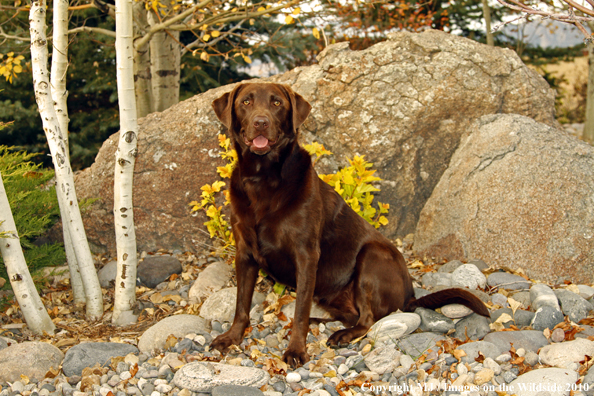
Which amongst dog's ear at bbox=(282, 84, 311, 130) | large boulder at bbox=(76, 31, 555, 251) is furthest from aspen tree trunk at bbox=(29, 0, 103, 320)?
dog's ear at bbox=(282, 84, 311, 130)

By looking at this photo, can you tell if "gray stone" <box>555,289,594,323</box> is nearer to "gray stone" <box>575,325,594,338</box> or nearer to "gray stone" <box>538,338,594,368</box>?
"gray stone" <box>575,325,594,338</box>

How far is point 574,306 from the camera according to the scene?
3.37 meters

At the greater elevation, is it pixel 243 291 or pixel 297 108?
pixel 297 108

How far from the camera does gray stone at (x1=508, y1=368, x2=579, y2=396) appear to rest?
96.7 inches

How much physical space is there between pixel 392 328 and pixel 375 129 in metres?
2.56

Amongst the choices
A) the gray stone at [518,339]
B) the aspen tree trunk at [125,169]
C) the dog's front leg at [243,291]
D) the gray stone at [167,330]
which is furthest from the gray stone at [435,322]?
the aspen tree trunk at [125,169]

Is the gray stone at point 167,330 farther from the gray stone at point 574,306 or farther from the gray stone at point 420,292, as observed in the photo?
the gray stone at point 574,306

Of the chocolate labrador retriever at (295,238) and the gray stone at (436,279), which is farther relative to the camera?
the gray stone at (436,279)

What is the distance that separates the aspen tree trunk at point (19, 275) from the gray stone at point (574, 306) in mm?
3751

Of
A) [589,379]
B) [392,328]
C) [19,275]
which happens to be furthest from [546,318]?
[19,275]

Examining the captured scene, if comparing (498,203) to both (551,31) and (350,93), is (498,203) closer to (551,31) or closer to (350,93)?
(350,93)

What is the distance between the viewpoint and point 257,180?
3176 millimetres

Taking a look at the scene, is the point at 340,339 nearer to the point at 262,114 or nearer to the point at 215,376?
the point at 215,376

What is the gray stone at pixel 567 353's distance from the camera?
8.88ft
